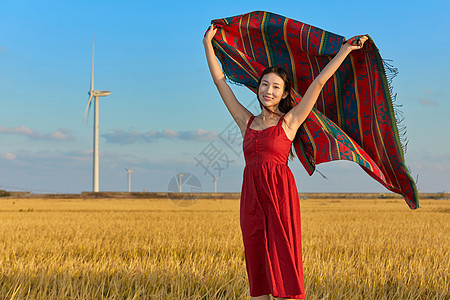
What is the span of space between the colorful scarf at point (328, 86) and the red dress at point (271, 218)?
18.9 inches

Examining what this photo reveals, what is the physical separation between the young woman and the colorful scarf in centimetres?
32

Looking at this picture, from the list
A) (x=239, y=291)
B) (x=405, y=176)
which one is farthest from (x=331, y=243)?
(x=405, y=176)

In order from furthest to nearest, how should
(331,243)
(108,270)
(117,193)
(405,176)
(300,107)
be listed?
1. (117,193)
2. (331,243)
3. (108,270)
4. (405,176)
5. (300,107)

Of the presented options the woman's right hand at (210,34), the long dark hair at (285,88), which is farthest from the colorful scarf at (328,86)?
the long dark hair at (285,88)

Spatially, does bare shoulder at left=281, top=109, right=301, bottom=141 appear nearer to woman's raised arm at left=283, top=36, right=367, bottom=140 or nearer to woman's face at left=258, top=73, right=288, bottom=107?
woman's raised arm at left=283, top=36, right=367, bottom=140

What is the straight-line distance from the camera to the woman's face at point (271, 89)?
3.12 meters

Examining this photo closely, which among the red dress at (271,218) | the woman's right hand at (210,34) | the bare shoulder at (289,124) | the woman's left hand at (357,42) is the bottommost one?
the red dress at (271,218)

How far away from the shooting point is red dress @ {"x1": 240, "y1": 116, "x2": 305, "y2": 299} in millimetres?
2836

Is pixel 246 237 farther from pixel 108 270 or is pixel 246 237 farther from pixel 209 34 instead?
pixel 108 270

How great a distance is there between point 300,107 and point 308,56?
0.72 m

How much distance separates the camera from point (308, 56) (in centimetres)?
357

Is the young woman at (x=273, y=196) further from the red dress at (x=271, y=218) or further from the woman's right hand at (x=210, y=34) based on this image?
the woman's right hand at (x=210, y=34)

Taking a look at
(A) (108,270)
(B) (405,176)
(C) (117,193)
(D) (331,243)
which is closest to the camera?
(B) (405,176)

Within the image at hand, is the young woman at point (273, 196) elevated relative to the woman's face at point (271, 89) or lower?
lower
